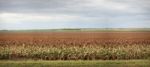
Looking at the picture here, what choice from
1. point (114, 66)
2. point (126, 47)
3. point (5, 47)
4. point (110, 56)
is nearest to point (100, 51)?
point (110, 56)

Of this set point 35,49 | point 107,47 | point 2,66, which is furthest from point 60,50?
point 2,66

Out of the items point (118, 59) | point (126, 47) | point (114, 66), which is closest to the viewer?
point (114, 66)

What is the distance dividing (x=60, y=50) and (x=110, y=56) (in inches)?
107

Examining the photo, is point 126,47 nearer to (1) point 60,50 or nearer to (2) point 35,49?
(1) point 60,50

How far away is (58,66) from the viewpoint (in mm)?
15195

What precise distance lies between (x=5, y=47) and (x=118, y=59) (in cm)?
656

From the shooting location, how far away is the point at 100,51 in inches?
734

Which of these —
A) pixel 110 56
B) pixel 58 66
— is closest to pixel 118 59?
pixel 110 56

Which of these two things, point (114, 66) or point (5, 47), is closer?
point (114, 66)

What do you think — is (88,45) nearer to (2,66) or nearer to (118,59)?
(118,59)

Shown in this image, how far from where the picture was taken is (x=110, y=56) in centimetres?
1862

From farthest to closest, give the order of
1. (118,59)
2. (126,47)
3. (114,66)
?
(126,47)
(118,59)
(114,66)

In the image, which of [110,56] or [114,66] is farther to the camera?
[110,56]

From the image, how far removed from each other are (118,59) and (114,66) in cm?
345
